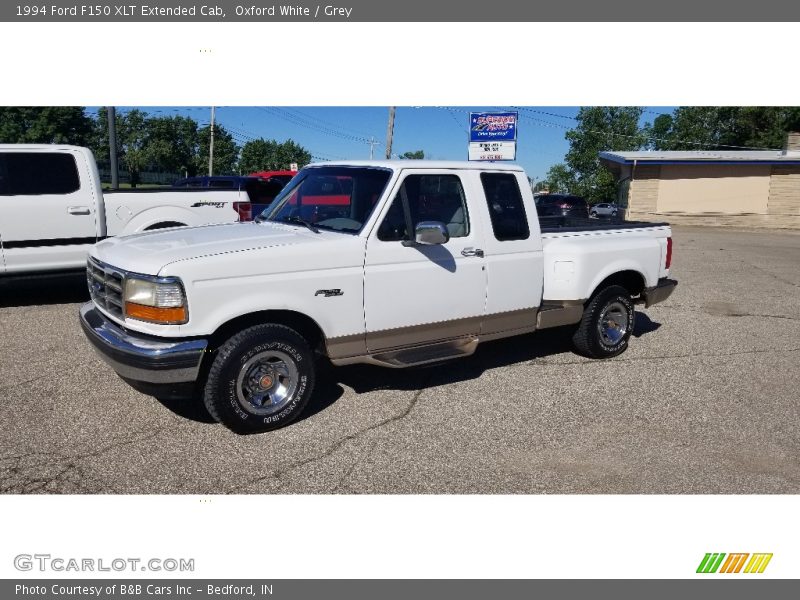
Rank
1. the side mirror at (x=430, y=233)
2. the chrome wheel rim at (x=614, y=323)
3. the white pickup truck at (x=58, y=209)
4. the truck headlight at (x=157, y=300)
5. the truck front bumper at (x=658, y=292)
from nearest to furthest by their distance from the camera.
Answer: the truck headlight at (x=157, y=300) → the side mirror at (x=430, y=233) → the chrome wheel rim at (x=614, y=323) → the truck front bumper at (x=658, y=292) → the white pickup truck at (x=58, y=209)

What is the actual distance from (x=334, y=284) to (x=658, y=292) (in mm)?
4088

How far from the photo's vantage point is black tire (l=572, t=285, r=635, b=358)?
6383 millimetres

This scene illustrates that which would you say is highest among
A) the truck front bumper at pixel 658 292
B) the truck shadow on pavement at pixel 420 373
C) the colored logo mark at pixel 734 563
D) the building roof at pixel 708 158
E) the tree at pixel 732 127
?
the tree at pixel 732 127

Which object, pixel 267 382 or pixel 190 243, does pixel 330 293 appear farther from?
pixel 190 243

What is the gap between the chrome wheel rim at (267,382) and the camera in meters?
4.37

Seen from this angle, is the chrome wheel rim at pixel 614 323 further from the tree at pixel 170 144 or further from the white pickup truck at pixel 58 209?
the tree at pixel 170 144

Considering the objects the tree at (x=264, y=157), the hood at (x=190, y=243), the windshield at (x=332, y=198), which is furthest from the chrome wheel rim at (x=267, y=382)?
the tree at (x=264, y=157)

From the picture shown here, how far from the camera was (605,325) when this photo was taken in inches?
261

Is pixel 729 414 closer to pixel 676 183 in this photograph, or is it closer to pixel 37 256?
pixel 37 256

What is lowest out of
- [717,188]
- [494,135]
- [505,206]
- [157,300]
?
[157,300]

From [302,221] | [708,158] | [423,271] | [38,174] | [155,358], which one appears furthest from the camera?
[708,158]

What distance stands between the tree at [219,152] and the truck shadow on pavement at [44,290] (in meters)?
71.4

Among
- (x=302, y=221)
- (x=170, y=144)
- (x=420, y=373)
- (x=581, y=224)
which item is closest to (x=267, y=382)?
(x=302, y=221)

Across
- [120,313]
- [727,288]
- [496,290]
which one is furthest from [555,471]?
[727,288]
